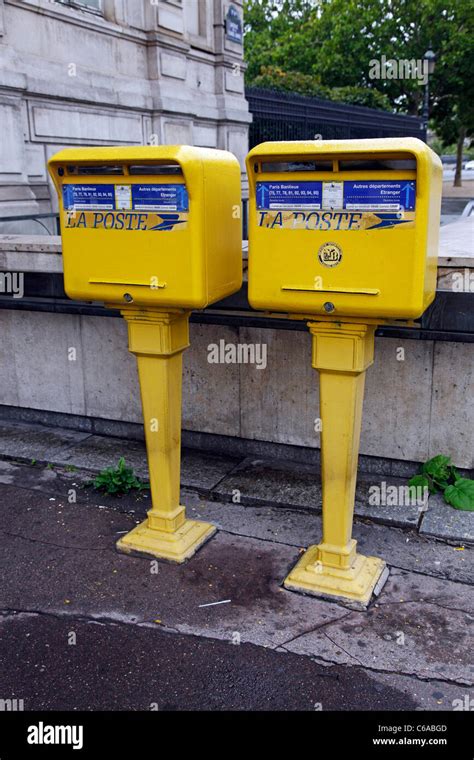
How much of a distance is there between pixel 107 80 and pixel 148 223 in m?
8.04

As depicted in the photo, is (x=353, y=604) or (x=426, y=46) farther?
(x=426, y=46)

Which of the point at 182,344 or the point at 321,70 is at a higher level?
the point at 321,70

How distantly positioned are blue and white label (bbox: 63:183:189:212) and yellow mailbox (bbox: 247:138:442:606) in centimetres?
35

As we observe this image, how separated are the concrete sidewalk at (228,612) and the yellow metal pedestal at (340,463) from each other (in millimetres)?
99

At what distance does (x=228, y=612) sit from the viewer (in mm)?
3396

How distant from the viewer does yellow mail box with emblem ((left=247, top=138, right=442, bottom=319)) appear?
2930mm

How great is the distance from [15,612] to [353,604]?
1.61 metres

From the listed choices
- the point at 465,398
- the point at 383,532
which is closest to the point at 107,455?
the point at 383,532

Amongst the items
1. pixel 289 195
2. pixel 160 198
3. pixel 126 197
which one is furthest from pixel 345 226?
pixel 126 197

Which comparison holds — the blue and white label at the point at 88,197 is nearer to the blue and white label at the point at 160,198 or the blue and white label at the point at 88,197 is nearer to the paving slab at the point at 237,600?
the blue and white label at the point at 160,198

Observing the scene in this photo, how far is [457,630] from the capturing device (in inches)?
127

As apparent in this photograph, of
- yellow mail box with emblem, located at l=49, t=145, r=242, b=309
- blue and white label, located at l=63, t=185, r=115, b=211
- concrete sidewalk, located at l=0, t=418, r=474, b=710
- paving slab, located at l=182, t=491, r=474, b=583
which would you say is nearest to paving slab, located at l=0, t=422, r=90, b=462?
concrete sidewalk, located at l=0, t=418, r=474, b=710

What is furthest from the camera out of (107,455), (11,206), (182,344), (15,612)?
(11,206)
